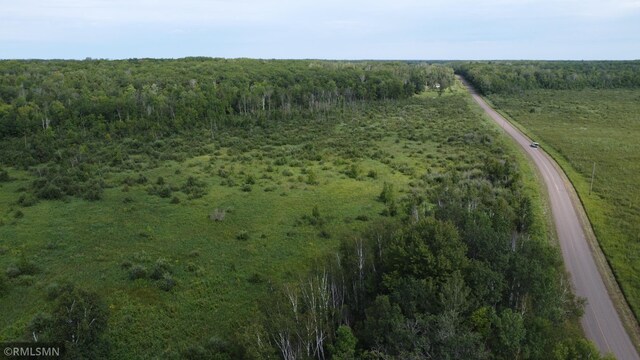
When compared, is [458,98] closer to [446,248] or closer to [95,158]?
[95,158]

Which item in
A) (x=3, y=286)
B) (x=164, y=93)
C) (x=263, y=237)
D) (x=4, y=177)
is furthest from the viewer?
(x=164, y=93)

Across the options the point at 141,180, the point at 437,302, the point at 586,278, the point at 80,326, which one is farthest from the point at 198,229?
the point at 586,278

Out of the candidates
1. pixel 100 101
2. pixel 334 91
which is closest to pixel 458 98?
pixel 334 91

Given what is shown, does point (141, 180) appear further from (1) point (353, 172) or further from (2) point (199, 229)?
(1) point (353, 172)

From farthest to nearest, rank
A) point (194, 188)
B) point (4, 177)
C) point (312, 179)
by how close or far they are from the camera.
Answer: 1. point (4, 177)
2. point (312, 179)
3. point (194, 188)

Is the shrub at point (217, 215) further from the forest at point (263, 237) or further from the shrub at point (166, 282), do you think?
the shrub at point (166, 282)
